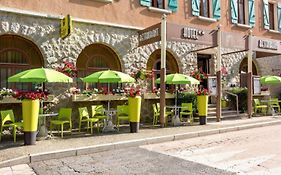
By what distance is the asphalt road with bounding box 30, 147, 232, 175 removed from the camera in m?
5.49

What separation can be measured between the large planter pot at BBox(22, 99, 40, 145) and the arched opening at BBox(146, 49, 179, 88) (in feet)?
20.4

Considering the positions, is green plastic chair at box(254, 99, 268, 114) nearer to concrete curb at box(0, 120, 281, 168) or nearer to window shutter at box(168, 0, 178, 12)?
concrete curb at box(0, 120, 281, 168)

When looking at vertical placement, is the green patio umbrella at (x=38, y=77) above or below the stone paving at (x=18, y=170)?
above

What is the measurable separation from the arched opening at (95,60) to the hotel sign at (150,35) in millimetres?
1327

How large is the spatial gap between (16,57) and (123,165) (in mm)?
6169

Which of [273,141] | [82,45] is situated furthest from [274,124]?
[82,45]

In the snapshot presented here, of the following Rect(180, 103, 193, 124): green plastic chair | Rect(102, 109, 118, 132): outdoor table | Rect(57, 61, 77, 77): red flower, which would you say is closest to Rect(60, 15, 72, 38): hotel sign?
Rect(57, 61, 77, 77): red flower

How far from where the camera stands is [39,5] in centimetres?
1023

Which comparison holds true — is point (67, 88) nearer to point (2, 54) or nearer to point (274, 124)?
point (2, 54)

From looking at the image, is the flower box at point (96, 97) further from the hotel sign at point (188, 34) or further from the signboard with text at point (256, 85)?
the signboard with text at point (256, 85)

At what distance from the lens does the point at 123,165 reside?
19.6ft

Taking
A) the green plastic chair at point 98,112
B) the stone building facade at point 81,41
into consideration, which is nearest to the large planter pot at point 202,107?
the stone building facade at point 81,41

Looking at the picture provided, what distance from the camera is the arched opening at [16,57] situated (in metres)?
9.68

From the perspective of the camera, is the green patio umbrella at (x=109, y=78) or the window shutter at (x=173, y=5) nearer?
the green patio umbrella at (x=109, y=78)
